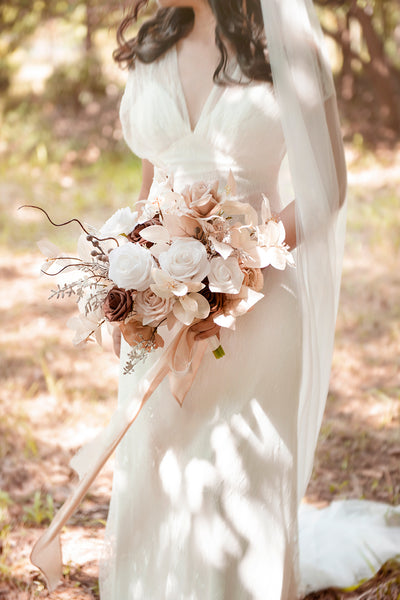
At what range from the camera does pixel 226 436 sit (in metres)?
2.38

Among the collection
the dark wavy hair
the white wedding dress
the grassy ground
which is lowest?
the grassy ground

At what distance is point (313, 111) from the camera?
2.26 m

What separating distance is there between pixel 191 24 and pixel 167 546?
6.02 feet

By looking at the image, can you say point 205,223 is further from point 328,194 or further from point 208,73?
point 208,73

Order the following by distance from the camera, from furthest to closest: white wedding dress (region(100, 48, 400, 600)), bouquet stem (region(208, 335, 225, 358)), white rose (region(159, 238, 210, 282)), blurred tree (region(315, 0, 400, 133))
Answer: blurred tree (region(315, 0, 400, 133)), white wedding dress (region(100, 48, 400, 600)), bouquet stem (region(208, 335, 225, 358)), white rose (region(159, 238, 210, 282))

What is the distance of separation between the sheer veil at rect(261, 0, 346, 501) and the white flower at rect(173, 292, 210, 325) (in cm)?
44

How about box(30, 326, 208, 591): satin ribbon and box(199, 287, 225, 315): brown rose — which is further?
box(30, 326, 208, 591): satin ribbon

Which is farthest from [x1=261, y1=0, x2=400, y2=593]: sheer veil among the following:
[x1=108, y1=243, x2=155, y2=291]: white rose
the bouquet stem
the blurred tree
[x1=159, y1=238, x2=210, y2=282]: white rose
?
the blurred tree

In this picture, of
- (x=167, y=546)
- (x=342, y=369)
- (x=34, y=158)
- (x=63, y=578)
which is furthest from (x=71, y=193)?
(x=167, y=546)

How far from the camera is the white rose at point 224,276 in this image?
202 centimetres

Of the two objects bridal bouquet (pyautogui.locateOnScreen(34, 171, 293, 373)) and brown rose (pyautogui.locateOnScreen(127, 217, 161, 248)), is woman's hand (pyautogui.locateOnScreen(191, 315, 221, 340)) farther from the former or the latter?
brown rose (pyautogui.locateOnScreen(127, 217, 161, 248))

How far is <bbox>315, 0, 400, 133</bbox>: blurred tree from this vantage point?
8.64m

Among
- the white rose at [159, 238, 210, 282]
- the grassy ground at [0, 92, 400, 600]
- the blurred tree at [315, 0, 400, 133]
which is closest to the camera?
the white rose at [159, 238, 210, 282]

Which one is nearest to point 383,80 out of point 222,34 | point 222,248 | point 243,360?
A: point 222,34
